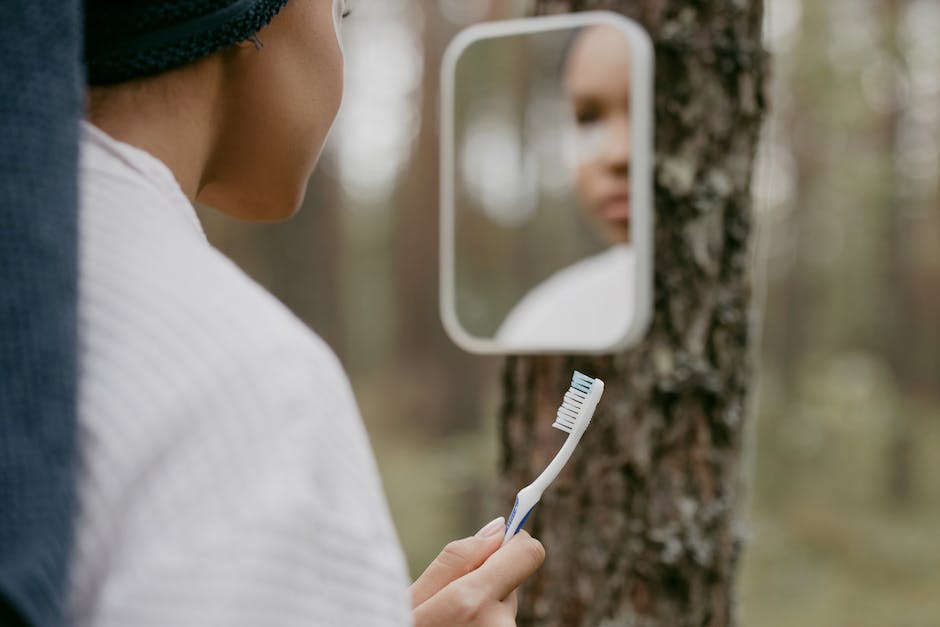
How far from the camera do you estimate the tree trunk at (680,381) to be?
1506 mm

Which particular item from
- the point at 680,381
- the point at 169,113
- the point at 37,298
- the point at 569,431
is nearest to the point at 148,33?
the point at 169,113

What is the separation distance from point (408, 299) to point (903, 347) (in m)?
6.38

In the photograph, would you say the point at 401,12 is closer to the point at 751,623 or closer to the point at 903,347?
the point at 751,623

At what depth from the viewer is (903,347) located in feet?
41.4

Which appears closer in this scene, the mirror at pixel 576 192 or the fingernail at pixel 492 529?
the fingernail at pixel 492 529

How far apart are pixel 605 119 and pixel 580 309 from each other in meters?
0.28

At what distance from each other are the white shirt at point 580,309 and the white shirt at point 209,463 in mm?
839

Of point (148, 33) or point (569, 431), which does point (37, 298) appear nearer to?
point (148, 33)

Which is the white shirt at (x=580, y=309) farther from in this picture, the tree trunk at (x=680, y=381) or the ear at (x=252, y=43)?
the ear at (x=252, y=43)

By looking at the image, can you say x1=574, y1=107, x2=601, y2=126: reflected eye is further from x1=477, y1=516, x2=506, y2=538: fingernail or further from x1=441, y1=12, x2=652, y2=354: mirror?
x1=477, y1=516, x2=506, y2=538: fingernail

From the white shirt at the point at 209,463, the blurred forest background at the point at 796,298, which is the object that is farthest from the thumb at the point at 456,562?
the blurred forest background at the point at 796,298

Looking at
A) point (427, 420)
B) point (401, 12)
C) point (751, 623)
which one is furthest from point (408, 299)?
point (751, 623)

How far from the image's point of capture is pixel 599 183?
4.80 feet

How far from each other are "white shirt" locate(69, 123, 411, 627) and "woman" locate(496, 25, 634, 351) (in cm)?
85
